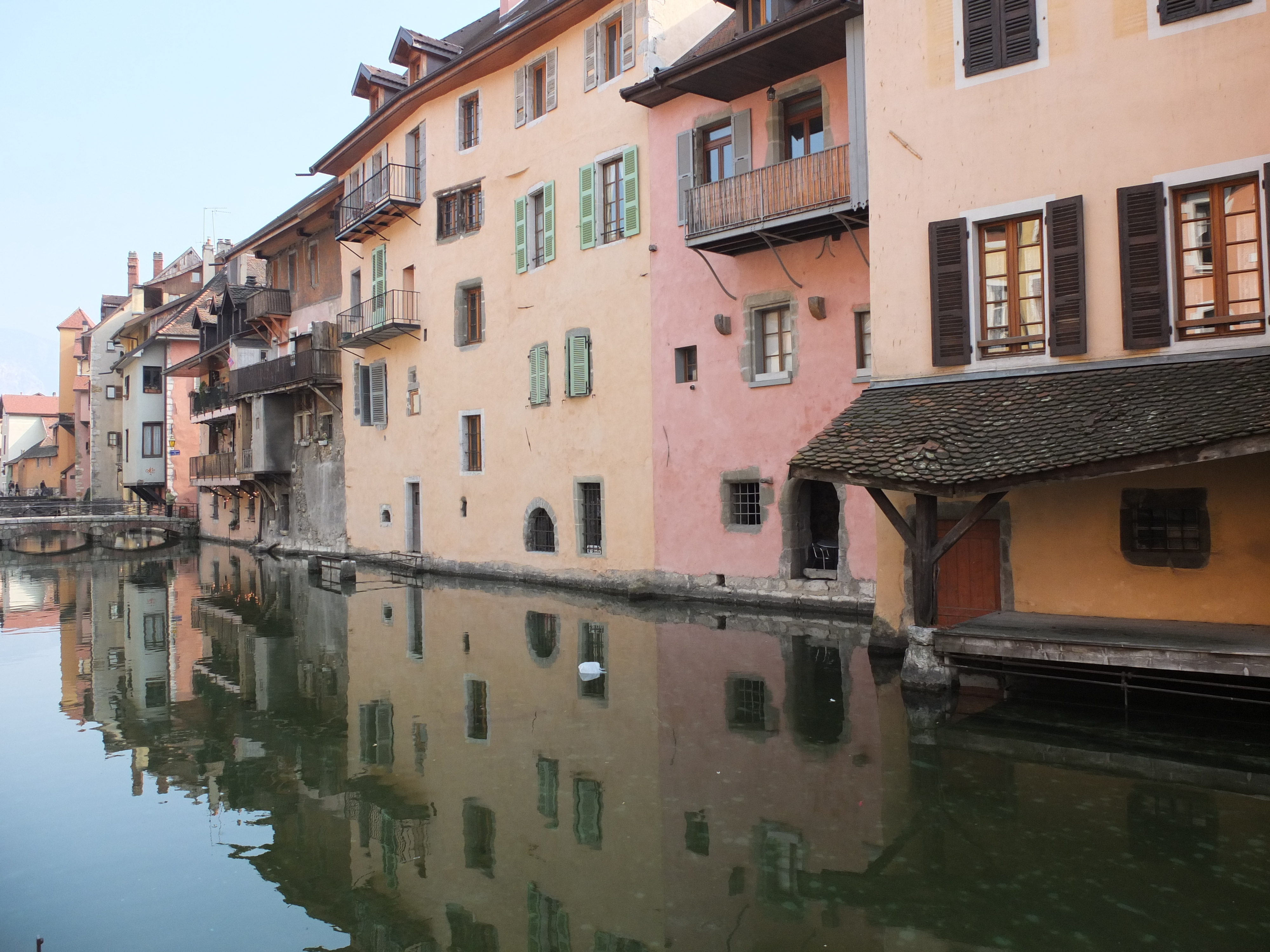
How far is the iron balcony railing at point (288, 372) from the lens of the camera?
104 feet

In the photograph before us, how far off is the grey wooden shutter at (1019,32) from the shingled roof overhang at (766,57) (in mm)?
2952

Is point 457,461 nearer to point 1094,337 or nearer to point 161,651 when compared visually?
point 161,651

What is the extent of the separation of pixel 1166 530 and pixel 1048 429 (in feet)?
5.91

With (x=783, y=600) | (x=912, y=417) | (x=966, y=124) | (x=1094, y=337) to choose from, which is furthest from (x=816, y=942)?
(x=783, y=600)

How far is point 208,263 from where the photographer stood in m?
55.2

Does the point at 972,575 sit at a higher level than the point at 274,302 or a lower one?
lower

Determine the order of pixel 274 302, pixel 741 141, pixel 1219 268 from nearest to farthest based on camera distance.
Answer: pixel 1219 268
pixel 741 141
pixel 274 302

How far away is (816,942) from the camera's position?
204 inches

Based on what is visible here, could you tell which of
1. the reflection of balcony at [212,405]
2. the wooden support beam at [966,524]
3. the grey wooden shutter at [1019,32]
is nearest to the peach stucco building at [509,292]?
the grey wooden shutter at [1019,32]

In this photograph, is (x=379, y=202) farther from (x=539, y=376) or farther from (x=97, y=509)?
(x=97, y=509)

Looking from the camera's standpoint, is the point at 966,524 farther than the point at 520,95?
No

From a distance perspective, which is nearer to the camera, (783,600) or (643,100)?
(783,600)

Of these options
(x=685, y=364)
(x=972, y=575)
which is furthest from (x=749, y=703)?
(x=685, y=364)

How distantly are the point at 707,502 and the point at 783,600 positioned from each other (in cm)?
243
